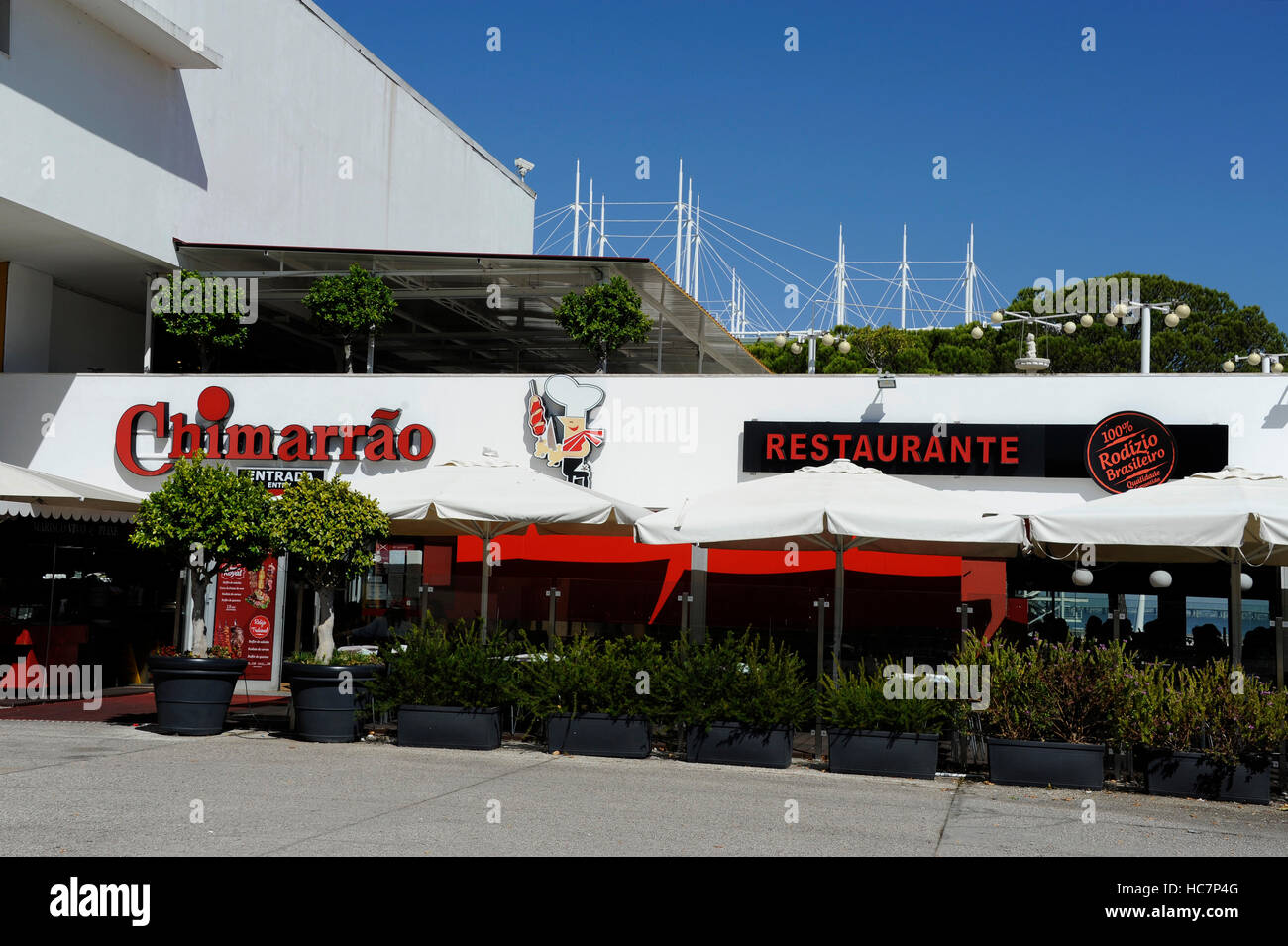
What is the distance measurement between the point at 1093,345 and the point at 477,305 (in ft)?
114

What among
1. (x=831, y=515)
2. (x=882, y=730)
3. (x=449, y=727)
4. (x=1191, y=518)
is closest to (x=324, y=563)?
(x=449, y=727)

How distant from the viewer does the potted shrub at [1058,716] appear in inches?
414

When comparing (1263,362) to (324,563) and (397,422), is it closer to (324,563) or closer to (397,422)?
(397,422)

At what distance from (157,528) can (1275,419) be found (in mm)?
12498

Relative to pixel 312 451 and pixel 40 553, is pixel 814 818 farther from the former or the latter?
pixel 40 553

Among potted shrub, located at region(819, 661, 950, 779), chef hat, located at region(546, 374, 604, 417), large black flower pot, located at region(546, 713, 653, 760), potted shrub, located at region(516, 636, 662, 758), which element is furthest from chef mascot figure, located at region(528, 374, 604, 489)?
potted shrub, located at region(819, 661, 950, 779)

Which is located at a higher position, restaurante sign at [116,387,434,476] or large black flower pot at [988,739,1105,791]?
restaurante sign at [116,387,434,476]

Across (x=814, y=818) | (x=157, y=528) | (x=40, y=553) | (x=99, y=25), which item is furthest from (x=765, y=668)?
(x=99, y=25)

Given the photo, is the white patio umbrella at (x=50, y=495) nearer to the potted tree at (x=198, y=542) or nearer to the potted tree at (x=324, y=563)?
the potted tree at (x=198, y=542)

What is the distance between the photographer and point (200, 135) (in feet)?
66.7

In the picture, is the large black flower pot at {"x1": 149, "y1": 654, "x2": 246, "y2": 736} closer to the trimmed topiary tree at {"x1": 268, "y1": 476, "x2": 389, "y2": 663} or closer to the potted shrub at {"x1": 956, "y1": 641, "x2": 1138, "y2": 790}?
the trimmed topiary tree at {"x1": 268, "y1": 476, "x2": 389, "y2": 663}

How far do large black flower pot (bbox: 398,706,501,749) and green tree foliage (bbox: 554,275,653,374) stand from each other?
6824 mm

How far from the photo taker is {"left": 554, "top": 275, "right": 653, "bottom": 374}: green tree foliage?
17.7 m

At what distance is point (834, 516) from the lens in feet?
37.1
